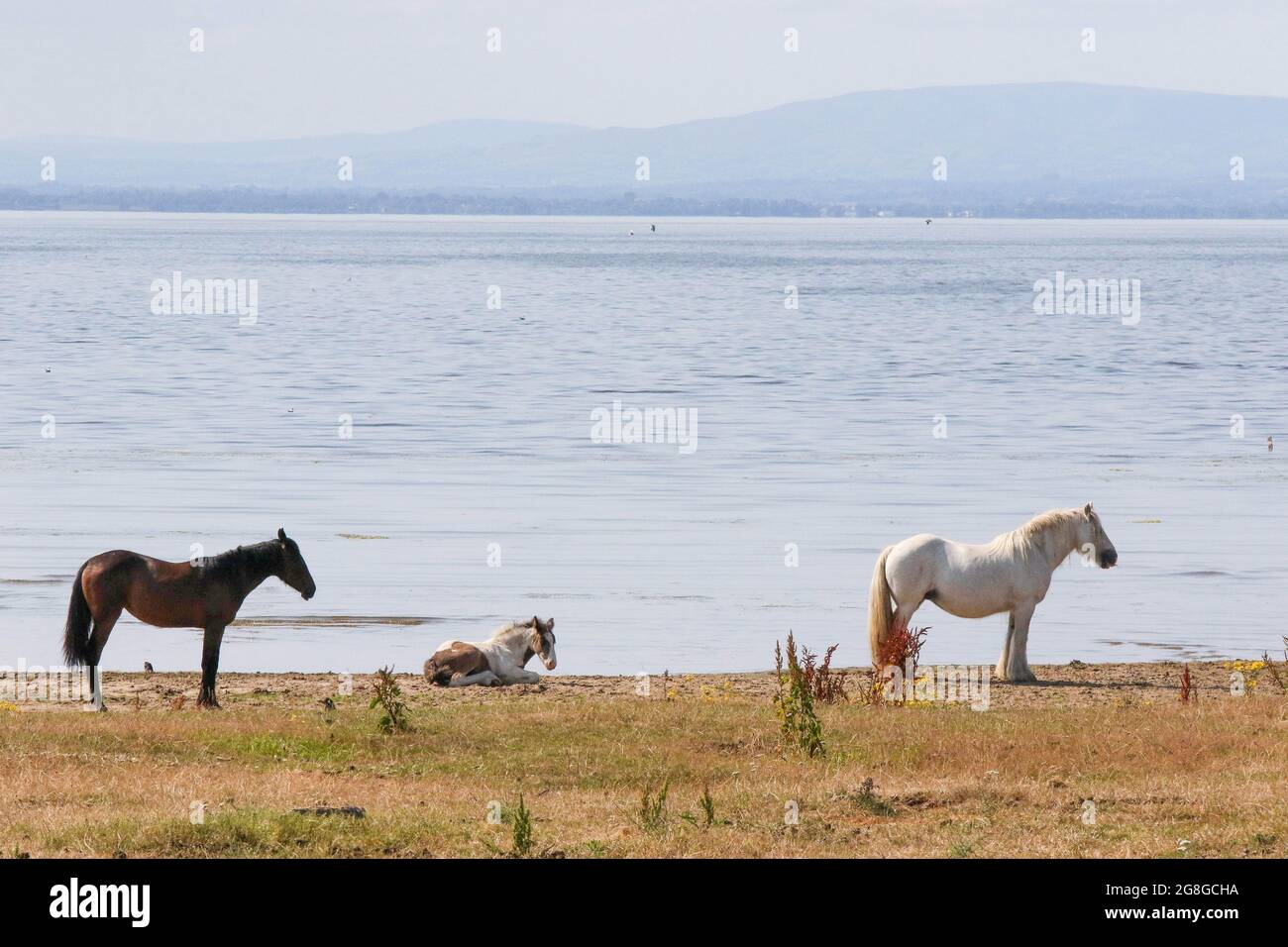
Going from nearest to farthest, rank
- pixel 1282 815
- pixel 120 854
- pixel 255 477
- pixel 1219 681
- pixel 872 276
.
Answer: pixel 120 854 < pixel 1282 815 < pixel 1219 681 < pixel 255 477 < pixel 872 276

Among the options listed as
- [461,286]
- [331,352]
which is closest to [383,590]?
[331,352]

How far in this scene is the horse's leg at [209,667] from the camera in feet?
50.0

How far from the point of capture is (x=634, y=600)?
22.7 m

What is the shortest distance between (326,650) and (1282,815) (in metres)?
11.5

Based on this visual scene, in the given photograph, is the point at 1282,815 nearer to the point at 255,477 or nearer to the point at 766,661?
the point at 766,661

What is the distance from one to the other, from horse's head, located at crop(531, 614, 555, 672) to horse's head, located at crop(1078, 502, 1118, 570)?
16.9 feet

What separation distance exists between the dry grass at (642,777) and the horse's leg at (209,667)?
27 cm

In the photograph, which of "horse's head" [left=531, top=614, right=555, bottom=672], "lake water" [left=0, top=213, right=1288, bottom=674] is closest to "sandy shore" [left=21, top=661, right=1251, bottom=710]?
"horse's head" [left=531, top=614, right=555, bottom=672]

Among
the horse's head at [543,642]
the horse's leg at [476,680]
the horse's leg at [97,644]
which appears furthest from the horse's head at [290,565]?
the horse's head at [543,642]

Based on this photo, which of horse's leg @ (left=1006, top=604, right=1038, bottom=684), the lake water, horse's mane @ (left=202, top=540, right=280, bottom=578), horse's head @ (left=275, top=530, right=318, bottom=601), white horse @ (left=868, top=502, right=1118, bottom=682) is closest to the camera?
horse's mane @ (left=202, top=540, right=280, bottom=578)

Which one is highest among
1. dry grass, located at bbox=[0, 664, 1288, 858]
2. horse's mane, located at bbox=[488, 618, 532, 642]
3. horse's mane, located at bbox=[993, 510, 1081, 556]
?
horse's mane, located at bbox=[993, 510, 1081, 556]

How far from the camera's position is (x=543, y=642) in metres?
17.7

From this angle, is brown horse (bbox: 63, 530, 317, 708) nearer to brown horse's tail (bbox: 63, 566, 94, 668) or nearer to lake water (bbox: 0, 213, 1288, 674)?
brown horse's tail (bbox: 63, 566, 94, 668)

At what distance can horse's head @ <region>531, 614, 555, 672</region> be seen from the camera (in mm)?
17703
